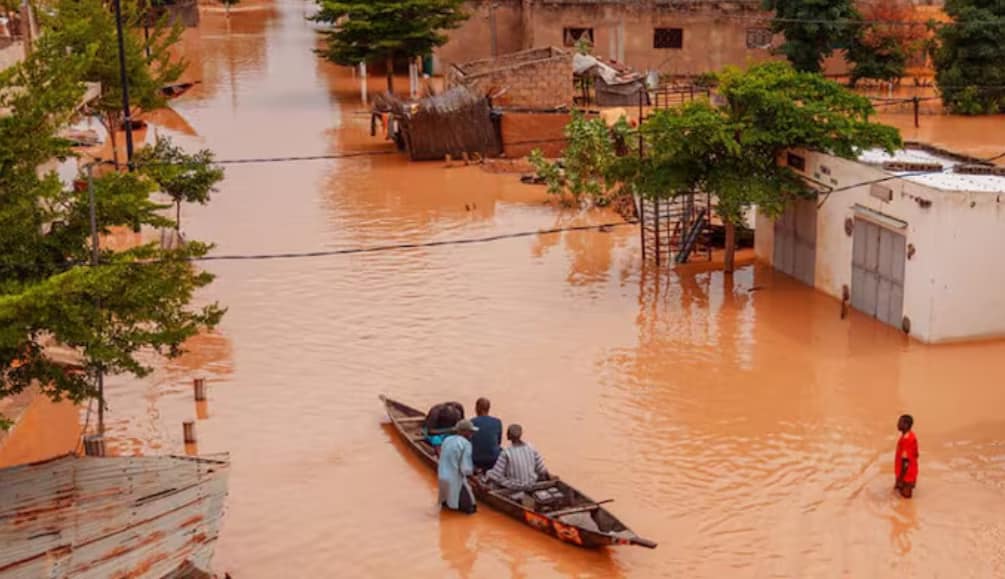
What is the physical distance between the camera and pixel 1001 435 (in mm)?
18250

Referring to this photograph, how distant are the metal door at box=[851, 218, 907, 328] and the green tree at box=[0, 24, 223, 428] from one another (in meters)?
11.9

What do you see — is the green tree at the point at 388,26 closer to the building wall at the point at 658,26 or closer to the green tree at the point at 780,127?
the building wall at the point at 658,26

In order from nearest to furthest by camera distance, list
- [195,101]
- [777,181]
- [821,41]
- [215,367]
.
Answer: [215,367] → [777,181] → [821,41] → [195,101]

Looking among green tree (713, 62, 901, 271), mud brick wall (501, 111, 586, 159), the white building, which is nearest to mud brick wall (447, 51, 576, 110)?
mud brick wall (501, 111, 586, 159)

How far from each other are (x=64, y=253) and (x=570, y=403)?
773 cm

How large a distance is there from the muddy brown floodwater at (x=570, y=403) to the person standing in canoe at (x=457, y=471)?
0.21 meters

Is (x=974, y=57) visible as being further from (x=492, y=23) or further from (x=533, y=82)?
(x=492, y=23)

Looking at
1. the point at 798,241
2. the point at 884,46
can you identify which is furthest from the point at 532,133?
the point at 884,46

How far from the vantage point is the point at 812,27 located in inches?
1761

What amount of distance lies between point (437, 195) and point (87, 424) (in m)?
16.1

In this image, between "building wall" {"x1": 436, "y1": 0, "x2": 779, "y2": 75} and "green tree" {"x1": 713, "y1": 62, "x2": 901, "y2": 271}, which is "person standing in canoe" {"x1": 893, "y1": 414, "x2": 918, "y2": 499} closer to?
"green tree" {"x1": 713, "y1": 62, "x2": 901, "y2": 271}

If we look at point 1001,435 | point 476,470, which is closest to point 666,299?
point 1001,435

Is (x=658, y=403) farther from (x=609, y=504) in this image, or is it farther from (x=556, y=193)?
(x=556, y=193)

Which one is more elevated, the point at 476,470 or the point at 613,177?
the point at 613,177
